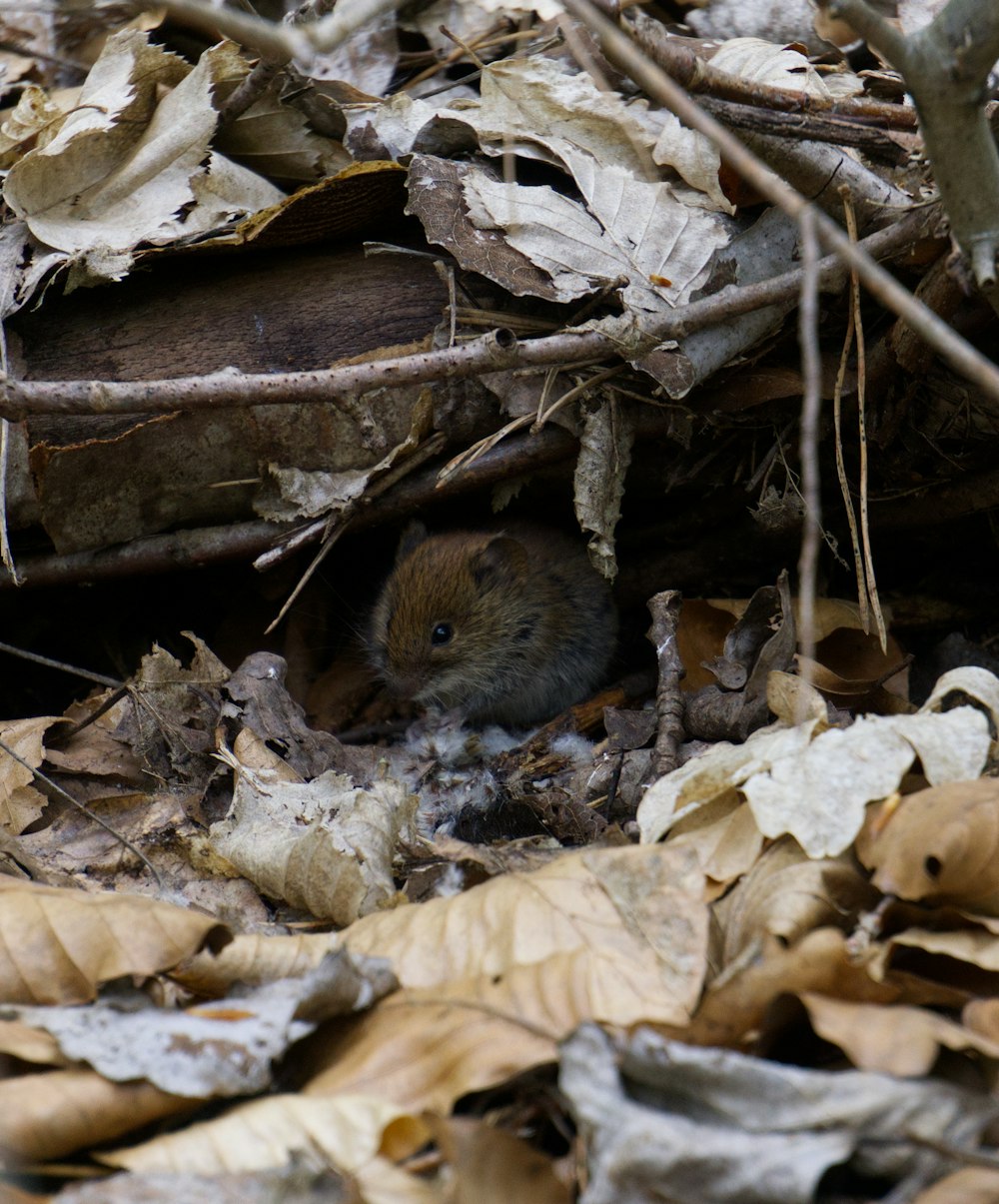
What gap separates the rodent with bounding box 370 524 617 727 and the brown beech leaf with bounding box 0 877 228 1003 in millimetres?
2724

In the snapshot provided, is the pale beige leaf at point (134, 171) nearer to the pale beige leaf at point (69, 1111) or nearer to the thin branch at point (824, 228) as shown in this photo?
the thin branch at point (824, 228)

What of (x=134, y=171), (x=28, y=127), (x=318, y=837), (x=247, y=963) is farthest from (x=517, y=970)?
(x=28, y=127)

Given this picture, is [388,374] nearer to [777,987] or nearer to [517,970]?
[517,970]

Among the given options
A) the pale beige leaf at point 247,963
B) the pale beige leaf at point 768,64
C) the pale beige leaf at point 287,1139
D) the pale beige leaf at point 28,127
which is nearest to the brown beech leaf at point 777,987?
the pale beige leaf at point 287,1139

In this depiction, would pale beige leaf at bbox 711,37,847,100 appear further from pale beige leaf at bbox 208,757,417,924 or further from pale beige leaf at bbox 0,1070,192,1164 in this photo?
pale beige leaf at bbox 0,1070,192,1164

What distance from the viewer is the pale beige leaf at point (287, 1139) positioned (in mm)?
1778

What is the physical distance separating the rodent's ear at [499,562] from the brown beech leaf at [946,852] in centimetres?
300

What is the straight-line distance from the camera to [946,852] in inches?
84.2

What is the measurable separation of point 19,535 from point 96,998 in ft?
7.89

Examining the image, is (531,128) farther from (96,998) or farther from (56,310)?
(96,998)

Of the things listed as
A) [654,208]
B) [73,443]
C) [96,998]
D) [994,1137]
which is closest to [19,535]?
[73,443]

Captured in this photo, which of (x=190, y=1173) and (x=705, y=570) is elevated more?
(x=190, y=1173)

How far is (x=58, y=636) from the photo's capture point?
4.91 metres

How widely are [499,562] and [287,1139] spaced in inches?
139
